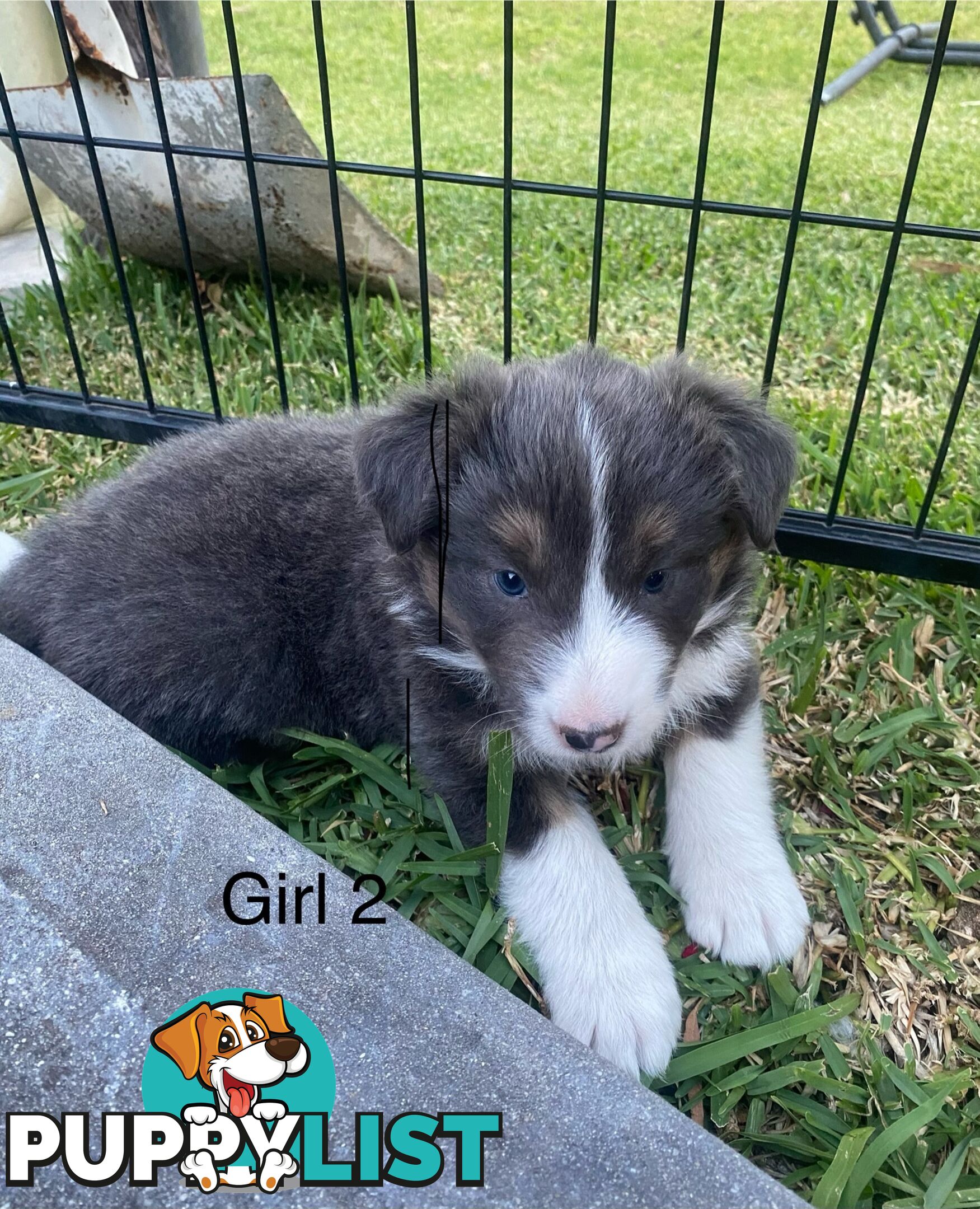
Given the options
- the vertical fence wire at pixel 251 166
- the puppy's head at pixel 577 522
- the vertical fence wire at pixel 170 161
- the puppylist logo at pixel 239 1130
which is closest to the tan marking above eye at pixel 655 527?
the puppy's head at pixel 577 522

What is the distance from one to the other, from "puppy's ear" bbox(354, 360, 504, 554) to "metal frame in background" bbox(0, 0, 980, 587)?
Answer: 3.28ft

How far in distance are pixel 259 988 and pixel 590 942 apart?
82 centimetres

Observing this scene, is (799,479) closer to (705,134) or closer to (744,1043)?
Answer: (705,134)

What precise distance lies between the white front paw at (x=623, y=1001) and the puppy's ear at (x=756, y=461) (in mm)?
1008

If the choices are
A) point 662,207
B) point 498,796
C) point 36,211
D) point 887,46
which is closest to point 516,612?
point 498,796

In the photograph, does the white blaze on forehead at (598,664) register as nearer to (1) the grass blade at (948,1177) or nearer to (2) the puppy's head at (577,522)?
(2) the puppy's head at (577,522)

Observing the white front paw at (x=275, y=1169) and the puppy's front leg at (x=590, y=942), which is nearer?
the white front paw at (x=275, y=1169)

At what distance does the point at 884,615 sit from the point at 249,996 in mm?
2496

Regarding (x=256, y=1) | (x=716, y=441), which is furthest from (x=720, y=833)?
(x=256, y=1)

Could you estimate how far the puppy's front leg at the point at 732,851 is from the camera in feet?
7.89

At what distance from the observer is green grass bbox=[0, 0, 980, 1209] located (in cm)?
219

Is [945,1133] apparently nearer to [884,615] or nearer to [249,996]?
[249,996]

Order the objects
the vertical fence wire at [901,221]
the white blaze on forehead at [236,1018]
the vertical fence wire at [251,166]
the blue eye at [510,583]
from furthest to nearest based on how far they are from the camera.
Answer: the vertical fence wire at [251,166] < the vertical fence wire at [901,221] < the blue eye at [510,583] < the white blaze on forehead at [236,1018]

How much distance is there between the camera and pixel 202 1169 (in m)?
1.61
